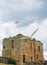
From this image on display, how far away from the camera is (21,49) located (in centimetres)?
6009

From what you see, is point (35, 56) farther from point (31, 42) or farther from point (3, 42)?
point (3, 42)

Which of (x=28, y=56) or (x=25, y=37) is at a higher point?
(x=25, y=37)

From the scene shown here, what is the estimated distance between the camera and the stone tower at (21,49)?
60.2 metres

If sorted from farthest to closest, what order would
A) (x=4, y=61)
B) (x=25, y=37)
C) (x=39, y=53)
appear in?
(x=39, y=53) → (x=25, y=37) → (x=4, y=61)

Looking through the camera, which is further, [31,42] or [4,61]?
[31,42]

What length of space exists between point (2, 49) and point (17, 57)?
5414 mm

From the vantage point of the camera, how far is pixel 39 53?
6544 cm

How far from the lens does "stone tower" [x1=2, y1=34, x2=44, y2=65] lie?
60.2 meters

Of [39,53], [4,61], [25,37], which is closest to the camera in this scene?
[4,61]

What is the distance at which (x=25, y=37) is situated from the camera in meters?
61.1

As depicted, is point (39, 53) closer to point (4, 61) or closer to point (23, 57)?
point (23, 57)

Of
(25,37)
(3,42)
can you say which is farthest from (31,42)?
(3,42)

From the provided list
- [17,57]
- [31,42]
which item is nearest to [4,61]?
[17,57]

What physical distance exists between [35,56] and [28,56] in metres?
2.60
